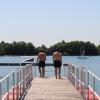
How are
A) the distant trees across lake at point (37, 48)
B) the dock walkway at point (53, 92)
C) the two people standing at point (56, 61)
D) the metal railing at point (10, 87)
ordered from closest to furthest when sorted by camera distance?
the metal railing at point (10, 87) < the dock walkway at point (53, 92) < the two people standing at point (56, 61) < the distant trees across lake at point (37, 48)

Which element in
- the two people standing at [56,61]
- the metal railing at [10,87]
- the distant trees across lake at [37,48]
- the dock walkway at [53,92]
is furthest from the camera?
the distant trees across lake at [37,48]

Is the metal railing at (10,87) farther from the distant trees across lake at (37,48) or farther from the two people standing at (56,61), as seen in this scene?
the distant trees across lake at (37,48)

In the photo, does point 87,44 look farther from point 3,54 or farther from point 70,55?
point 3,54

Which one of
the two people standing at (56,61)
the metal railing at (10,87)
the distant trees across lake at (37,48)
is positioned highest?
the distant trees across lake at (37,48)

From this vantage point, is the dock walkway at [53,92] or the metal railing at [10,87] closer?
the metal railing at [10,87]

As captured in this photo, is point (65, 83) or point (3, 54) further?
point (3, 54)

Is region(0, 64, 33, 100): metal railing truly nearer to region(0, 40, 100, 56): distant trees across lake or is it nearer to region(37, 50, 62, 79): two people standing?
region(37, 50, 62, 79): two people standing

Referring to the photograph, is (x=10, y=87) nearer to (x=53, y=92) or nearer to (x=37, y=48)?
(x=53, y=92)

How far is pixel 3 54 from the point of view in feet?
457

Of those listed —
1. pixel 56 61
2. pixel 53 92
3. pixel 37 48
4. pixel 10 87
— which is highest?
pixel 37 48

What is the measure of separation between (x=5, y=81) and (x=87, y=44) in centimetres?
13766

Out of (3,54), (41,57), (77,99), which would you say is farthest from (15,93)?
(3,54)

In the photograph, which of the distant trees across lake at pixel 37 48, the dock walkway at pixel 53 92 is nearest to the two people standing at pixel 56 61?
the dock walkway at pixel 53 92

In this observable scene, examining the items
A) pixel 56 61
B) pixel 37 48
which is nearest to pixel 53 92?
Result: pixel 56 61
